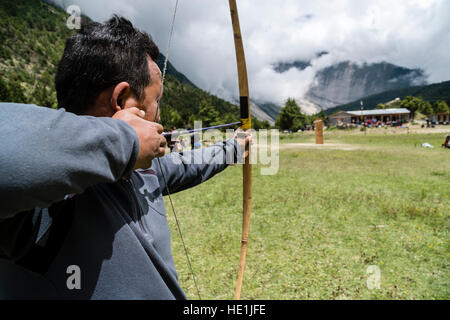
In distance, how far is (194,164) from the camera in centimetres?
189

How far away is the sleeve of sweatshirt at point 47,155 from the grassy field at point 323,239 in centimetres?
332

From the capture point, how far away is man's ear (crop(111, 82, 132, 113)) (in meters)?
0.91

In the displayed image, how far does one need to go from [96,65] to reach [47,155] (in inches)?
19.7

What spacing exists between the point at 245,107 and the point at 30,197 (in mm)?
1767

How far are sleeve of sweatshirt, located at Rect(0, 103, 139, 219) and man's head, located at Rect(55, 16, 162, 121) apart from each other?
0.32 meters

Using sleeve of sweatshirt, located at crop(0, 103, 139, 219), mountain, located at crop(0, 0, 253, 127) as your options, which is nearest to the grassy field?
sleeve of sweatshirt, located at crop(0, 103, 139, 219)

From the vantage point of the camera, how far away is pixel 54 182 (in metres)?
0.54

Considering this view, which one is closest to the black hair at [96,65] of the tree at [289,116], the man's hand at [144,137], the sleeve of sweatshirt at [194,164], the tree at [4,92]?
the man's hand at [144,137]

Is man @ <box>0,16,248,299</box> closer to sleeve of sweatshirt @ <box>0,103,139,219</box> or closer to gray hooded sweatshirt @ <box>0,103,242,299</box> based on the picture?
gray hooded sweatshirt @ <box>0,103,242,299</box>

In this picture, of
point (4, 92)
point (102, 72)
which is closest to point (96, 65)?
point (102, 72)

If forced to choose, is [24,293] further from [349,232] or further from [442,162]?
[442,162]

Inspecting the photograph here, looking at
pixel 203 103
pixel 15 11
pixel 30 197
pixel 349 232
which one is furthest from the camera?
pixel 15 11

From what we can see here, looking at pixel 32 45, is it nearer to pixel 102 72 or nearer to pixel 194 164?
pixel 194 164
